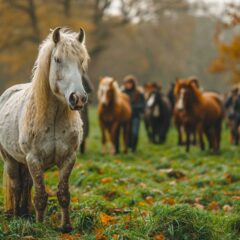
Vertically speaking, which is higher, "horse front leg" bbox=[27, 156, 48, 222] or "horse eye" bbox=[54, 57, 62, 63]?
"horse eye" bbox=[54, 57, 62, 63]

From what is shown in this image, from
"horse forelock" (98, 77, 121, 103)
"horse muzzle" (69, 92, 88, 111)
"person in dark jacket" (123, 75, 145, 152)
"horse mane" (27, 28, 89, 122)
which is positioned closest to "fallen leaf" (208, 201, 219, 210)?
"horse mane" (27, 28, 89, 122)

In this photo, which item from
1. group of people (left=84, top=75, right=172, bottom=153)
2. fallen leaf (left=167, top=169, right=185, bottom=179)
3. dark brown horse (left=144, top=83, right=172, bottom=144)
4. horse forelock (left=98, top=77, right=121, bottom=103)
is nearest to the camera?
fallen leaf (left=167, top=169, right=185, bottom=179)

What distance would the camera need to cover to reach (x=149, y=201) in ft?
29.3

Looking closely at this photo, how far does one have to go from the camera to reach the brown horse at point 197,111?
55.9ft

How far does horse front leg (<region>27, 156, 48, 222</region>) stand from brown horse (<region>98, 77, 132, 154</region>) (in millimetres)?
9446

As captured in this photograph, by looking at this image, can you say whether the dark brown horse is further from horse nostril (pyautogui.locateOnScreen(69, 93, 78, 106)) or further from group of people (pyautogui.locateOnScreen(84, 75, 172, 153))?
horse nostril (pyautogui.locateOnScreen(69, 93, 78, 106))

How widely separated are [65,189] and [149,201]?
271 cm

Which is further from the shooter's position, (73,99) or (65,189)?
(65,189)

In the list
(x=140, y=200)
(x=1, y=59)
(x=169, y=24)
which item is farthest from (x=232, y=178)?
(x=169, y=24)

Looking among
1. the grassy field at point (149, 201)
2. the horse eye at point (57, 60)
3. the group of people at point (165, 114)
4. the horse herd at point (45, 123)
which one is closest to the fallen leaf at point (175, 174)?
the grassy field at point (149, 201)

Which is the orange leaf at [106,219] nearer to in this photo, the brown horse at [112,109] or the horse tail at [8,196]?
the horse tail at [8,196]

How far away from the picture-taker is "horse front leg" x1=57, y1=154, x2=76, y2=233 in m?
6.45

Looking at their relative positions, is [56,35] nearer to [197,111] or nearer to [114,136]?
[114,136]

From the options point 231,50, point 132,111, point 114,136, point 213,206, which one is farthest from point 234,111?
point 231,50
